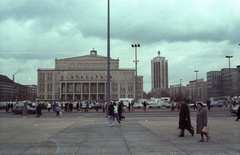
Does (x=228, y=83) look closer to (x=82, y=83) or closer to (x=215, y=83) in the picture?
(x=215, y=83)

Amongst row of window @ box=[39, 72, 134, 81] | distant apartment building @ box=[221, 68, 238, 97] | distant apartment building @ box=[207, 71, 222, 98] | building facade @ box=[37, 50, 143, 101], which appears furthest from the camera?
distant apartment building @ box=[207, 71, 222, 98]

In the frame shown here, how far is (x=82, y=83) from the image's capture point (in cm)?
11112

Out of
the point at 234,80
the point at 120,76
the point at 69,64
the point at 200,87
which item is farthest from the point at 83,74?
the point at 200,87

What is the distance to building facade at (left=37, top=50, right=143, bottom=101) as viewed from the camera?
110938mm

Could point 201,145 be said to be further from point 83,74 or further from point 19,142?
point 83,74

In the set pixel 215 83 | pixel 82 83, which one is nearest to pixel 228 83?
pixel 215 83

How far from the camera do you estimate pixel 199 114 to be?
A: 995cm

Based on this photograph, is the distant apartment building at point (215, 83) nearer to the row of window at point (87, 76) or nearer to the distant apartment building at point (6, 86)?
the row of window at point (87, 76)

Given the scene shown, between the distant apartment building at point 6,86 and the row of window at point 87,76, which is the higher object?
the row of window at point 87,76

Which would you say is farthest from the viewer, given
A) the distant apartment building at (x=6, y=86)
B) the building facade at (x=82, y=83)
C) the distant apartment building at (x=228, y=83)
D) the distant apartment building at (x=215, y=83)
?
the distant apartment building at (x=215, y=83)

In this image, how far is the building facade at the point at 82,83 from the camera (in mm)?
110938

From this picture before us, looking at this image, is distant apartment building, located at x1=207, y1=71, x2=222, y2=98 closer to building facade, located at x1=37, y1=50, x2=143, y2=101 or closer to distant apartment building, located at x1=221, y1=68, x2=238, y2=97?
distant apartment building, located at x1=221, y1=68, x2=238, y2=97

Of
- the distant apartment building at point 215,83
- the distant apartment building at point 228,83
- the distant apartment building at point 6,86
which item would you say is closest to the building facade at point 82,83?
the distant apartment building at point 6,86

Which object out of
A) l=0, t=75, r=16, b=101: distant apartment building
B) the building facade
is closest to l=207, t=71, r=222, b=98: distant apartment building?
the building facade
